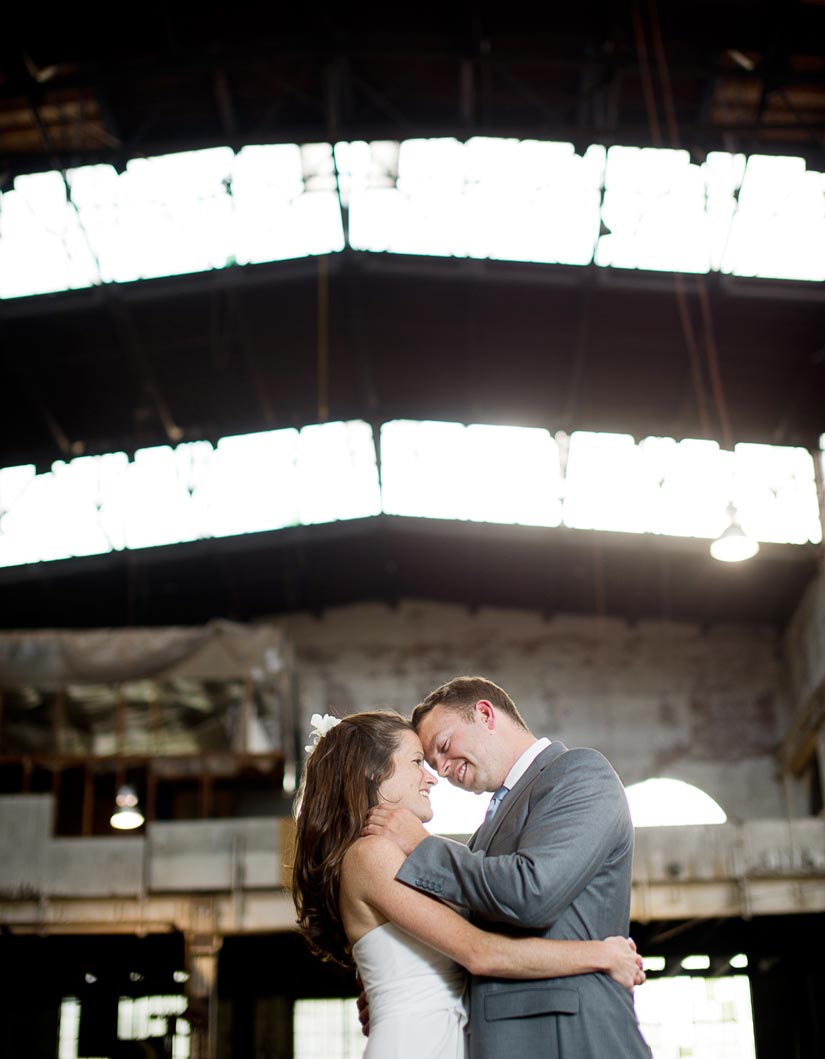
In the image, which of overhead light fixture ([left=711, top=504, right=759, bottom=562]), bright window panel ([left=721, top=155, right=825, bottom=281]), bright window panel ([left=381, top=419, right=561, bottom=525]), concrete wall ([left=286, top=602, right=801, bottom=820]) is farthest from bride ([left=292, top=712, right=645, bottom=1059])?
concrete wall ([left=286, top=602, right=801, bottom=820])

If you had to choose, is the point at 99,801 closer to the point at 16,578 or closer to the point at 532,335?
the point at 16,578

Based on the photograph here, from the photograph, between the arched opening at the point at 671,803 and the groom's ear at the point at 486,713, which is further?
the arched opening at the point at 671,803

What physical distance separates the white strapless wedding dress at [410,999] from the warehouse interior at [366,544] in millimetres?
12168

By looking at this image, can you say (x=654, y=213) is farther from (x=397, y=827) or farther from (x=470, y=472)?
(x=397, y=827)

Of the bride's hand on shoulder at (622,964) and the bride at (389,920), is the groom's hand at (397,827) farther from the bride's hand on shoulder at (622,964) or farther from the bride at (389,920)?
the bride's hand on shoulder at (622,964)

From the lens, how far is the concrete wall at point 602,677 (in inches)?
947

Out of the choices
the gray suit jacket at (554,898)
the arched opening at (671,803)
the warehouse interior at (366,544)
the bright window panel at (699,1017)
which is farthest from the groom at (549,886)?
the arched opening at (671,803)

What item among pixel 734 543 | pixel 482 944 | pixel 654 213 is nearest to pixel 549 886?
pixel 482 944

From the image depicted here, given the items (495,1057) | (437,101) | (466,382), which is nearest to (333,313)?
(466,382)

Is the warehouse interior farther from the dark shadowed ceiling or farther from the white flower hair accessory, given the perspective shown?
the white flower hair accessory

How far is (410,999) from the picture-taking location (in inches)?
121

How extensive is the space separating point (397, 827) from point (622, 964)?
0.62m

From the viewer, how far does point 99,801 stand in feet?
70.9

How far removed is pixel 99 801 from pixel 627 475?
418 inches
